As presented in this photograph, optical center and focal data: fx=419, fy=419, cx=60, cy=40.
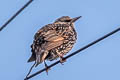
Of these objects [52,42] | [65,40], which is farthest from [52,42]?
[65,40]

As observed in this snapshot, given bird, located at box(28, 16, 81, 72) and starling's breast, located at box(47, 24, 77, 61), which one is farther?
starling's breast, located at box(47, 24, 77, 61)

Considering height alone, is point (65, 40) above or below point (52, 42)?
below

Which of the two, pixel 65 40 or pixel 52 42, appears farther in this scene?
pixel 65 40

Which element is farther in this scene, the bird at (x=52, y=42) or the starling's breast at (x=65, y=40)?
the starling's breast at (x=65, y=40)

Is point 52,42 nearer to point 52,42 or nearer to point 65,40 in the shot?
point 52,42

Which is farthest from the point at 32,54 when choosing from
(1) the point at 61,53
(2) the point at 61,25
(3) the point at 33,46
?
(2) the point at 61,25

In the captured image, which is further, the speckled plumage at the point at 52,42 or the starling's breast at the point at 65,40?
the starling's breast at the point at 65,40
